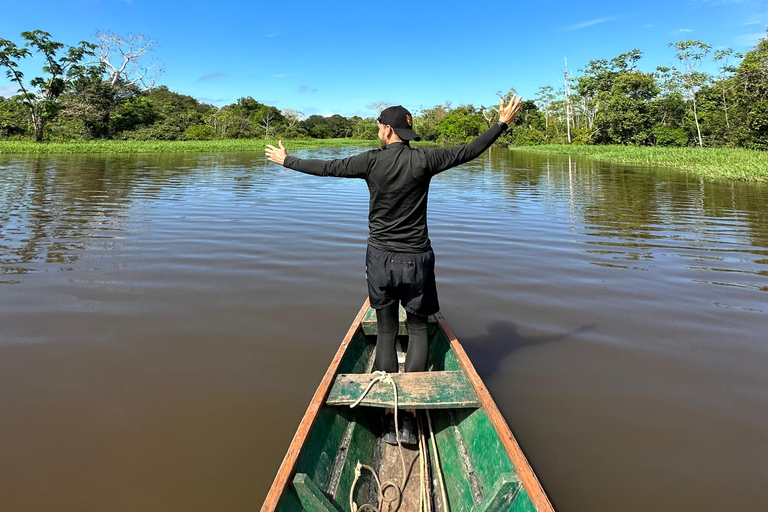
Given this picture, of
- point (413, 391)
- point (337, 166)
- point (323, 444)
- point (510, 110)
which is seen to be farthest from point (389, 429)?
point (510, 110)

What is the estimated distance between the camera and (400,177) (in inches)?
100

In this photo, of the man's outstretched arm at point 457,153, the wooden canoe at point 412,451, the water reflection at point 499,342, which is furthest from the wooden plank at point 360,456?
the man's outstretched arm at point 457,153

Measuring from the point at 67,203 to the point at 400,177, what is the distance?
35.5ft

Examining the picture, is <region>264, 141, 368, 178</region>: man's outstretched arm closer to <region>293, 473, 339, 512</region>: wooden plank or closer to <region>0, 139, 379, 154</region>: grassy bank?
<region>293, 473, 339, 512</region>: wooden plank

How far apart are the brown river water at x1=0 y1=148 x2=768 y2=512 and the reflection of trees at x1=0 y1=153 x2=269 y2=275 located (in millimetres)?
97

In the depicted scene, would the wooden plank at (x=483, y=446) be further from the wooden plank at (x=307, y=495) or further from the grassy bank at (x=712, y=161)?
the grassy bank at (x=712, y=161)

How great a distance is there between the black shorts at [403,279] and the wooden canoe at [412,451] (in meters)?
0.42

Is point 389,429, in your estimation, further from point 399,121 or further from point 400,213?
point 399,121

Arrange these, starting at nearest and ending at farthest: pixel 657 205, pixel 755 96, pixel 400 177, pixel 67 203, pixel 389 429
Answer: pixel 400 177 → pixel 389 429 → pixel 67 203 → pixel 657 205 → pixel 755 96

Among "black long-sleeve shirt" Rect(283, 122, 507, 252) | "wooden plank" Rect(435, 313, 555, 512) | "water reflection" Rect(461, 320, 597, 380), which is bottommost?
"water reflection" Rect(461, 320, 597, 380)

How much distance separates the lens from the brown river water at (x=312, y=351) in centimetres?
254

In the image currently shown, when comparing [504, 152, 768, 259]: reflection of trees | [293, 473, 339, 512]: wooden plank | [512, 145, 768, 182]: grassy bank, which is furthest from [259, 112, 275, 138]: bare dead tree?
[293, 473, 339, 512]: wooden plank

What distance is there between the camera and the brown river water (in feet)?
8.33

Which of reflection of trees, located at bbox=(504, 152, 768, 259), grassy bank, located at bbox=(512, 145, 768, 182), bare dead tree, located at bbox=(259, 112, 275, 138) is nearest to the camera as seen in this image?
reflection of trees, located at bbox=(504, 152, 768, 259)
